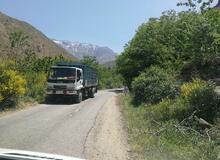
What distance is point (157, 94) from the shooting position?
84.3 ft

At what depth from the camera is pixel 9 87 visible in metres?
26.0

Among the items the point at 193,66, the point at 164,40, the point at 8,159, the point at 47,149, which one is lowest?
the point at 47,149

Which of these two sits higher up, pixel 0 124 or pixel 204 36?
pixel 204 36

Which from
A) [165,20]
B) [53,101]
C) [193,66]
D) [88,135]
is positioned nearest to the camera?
[88,135]

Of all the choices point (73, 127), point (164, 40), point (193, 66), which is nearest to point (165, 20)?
point (164, 40)

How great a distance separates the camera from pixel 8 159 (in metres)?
4.03

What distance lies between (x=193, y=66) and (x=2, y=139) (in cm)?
1847

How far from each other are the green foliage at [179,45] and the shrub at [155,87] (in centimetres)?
182

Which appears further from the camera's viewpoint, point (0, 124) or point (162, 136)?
point (0, 124)

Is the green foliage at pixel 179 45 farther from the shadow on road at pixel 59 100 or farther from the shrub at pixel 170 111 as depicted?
the shadow on road at pixel 59 100

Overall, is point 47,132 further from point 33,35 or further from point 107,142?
point 33,35

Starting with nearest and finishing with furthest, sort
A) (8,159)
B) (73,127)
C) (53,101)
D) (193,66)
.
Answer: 1. (8,159)
2. (73,127)
3. (193,66)
4. (53,101)

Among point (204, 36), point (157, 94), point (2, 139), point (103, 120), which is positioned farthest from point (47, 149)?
point (157, 94)

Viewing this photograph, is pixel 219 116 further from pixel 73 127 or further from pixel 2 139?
pixel 2 139
